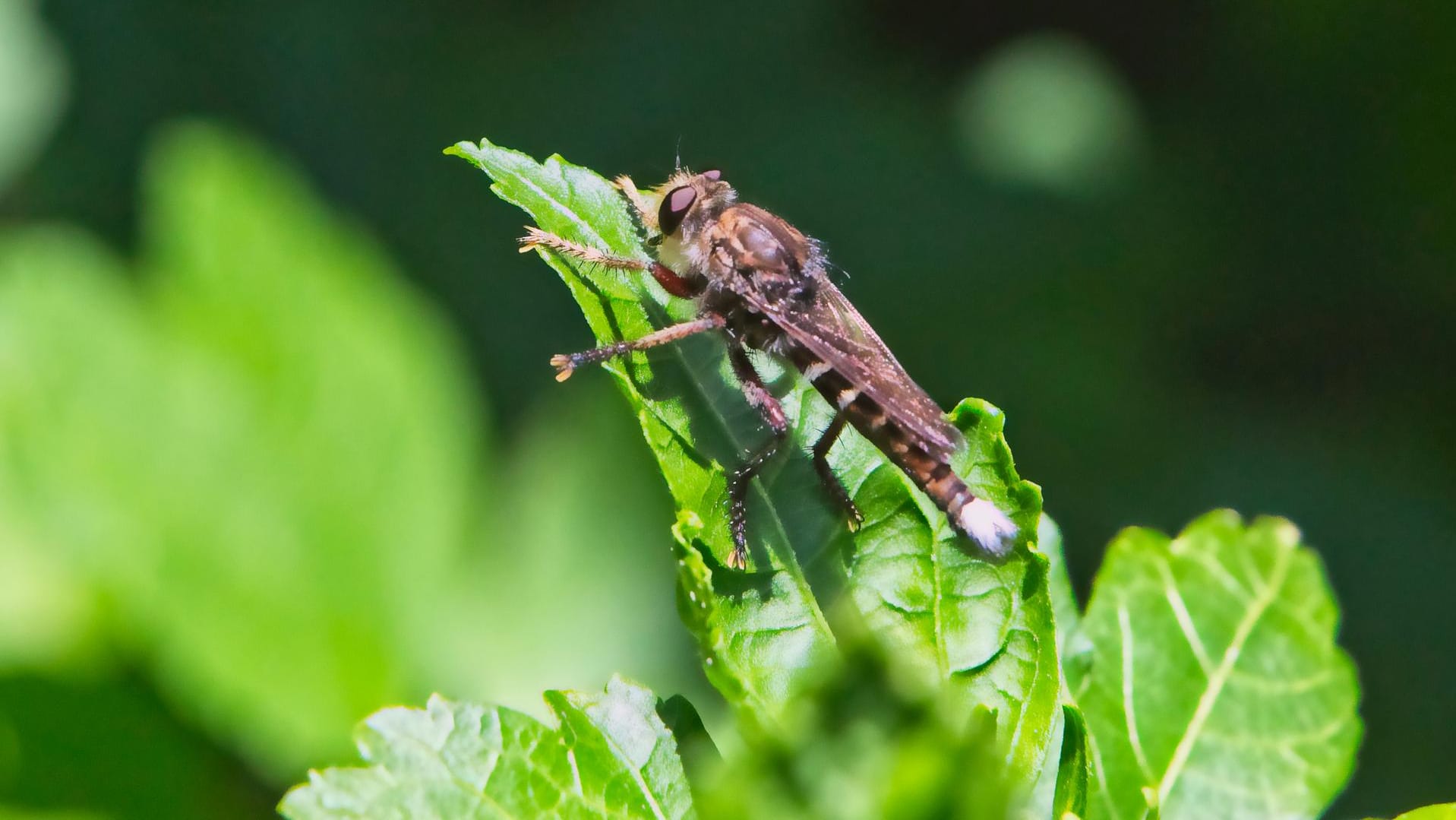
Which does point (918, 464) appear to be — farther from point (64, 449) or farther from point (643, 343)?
point (64, 449)

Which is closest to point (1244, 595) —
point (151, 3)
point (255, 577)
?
point (255, 577)

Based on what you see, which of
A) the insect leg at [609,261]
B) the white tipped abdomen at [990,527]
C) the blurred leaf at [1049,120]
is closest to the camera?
the white tipped abdomen at [990,527]

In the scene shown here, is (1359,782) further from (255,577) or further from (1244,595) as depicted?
(255,577)

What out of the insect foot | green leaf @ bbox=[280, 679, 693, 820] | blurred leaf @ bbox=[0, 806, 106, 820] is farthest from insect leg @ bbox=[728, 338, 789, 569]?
blurred leaf @ bbox=[0, 806, 106, 820]

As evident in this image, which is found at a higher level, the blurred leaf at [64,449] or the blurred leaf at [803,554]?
the blurred leaf at [64,449]

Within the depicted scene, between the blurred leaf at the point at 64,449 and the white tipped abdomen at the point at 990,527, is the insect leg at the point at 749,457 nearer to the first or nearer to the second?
the white tipped abdomen at the point at 990,527

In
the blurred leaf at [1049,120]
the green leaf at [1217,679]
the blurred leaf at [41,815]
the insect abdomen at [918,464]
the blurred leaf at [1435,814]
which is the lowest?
the blurred leaf at [1435,814]

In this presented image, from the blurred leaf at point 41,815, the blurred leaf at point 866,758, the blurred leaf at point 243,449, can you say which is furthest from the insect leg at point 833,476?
the blurred leaf at point 41,815
